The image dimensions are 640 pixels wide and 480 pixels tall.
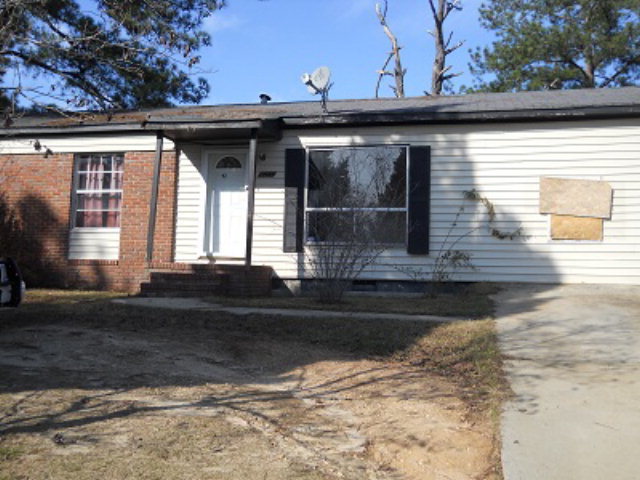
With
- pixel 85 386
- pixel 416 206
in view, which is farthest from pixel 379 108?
pixel 85 386

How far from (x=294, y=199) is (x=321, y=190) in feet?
1.72

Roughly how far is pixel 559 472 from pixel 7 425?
10.4 feet

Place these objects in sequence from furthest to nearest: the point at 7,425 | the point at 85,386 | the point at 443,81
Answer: the point at 443,81 < the point at 85,386 < the point at 7,425

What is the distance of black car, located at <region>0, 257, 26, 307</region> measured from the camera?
6301 millimetres

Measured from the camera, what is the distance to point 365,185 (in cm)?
1002

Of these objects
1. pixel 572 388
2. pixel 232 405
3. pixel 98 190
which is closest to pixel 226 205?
pixel 98 190

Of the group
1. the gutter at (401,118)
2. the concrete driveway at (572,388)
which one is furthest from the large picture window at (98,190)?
the concrete driveway at (572,388)

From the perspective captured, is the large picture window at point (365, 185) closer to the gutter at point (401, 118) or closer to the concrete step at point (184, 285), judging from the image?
the gutter at point (401, 118)

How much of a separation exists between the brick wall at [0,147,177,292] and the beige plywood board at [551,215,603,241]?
6.82m

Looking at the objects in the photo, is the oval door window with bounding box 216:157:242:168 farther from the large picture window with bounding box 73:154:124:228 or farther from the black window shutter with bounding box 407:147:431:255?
the black window shutter with bounding box 407:147:431:255

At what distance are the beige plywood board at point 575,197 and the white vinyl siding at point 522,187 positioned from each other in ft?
0.38

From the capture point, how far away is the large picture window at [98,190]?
11.8 metres

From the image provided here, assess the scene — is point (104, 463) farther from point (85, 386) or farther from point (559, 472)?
point (559, 472)

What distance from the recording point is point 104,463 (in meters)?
3.08
